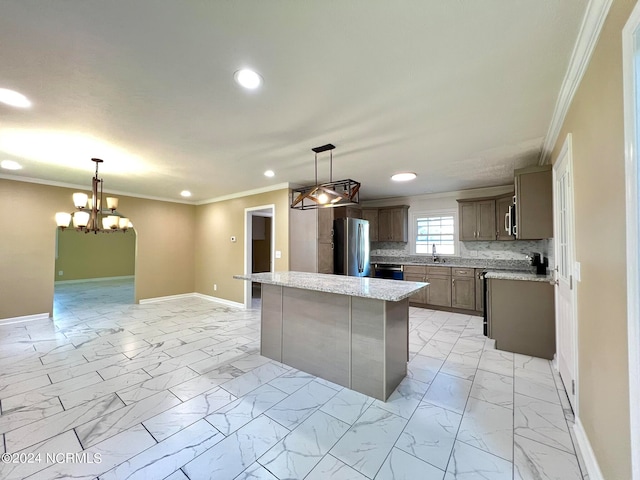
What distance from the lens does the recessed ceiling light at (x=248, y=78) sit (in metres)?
1.67

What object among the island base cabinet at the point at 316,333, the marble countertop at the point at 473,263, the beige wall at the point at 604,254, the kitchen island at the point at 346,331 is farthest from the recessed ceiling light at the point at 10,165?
the marble countertop at the point at 473,263

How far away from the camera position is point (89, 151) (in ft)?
10.2

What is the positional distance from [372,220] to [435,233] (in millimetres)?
1436

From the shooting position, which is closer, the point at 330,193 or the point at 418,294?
the point at 330,193

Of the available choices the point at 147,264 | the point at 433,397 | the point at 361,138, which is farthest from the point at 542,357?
the point at 147,264

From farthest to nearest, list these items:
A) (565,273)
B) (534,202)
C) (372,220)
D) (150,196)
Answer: (372,220)
(150,196)
(534,202)
(565,273)

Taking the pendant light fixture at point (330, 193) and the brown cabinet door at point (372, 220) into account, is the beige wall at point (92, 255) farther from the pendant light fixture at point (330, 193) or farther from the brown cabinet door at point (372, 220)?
the pendant light fixture at point (330, 193)

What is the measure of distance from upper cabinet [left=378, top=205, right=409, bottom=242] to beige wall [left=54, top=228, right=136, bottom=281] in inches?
342

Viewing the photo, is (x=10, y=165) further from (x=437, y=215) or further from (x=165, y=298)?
(x=437, y=215)

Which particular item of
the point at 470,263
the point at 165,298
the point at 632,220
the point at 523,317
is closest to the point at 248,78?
the point at 632,220

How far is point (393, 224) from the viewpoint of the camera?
235 inches

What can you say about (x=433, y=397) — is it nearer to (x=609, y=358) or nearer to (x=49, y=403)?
(x=609, y=358)

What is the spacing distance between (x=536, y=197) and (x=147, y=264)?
23.5 ft

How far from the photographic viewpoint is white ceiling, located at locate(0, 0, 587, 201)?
126 centimetres
